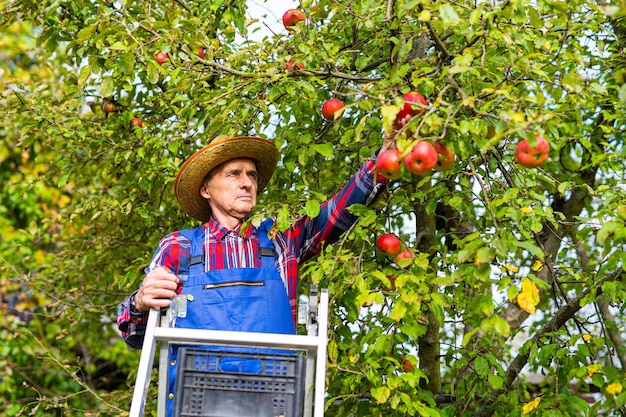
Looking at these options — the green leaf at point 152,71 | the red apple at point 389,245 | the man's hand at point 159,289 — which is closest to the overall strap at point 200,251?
the man's hand at point 159,289

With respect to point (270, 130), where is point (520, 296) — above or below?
below

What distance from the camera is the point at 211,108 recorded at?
331 cm

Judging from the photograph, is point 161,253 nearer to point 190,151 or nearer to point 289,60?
point 289,60

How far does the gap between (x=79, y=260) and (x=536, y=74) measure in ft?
11.2

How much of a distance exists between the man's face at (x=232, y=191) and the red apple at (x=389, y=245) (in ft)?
1.70

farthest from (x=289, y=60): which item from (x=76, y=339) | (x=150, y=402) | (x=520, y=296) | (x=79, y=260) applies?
(x=76, y=339)

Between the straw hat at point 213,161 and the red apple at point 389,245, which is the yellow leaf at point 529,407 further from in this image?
the straw hat at point 213,161

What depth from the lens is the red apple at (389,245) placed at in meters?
3.01

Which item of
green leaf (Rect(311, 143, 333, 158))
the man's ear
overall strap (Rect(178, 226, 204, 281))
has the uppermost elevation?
green leaf (Rect(311, 143, 333, 158))

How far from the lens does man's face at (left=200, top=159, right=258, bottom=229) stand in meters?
3.14

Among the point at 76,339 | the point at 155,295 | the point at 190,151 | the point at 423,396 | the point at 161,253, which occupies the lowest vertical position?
the point at 423,396

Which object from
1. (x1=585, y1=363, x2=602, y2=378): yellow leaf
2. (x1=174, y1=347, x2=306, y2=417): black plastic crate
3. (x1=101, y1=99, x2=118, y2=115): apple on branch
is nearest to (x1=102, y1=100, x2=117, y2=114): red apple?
(x1=101, y1=99, x2=118, y2=115): apple on branch

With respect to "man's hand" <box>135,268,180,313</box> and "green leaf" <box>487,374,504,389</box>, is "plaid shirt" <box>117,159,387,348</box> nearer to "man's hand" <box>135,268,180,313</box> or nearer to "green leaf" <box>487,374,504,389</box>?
"man's hand" <box>135,268,180,313</box>

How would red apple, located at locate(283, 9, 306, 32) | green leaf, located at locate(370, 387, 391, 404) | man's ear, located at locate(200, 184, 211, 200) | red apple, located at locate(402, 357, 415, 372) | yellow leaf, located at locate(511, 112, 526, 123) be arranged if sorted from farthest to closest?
1. red apple, located at locate(283, 9, 306, 32)
2. man's ear, located at locate(200, 184, 211, 200)
3. red apple, located at locate(402, 357, 415, 372)
4. green leaf, located at locate(370, 387, 391, 404)
5. yellow leaf, located at locate(511, 112, 526, 123)
